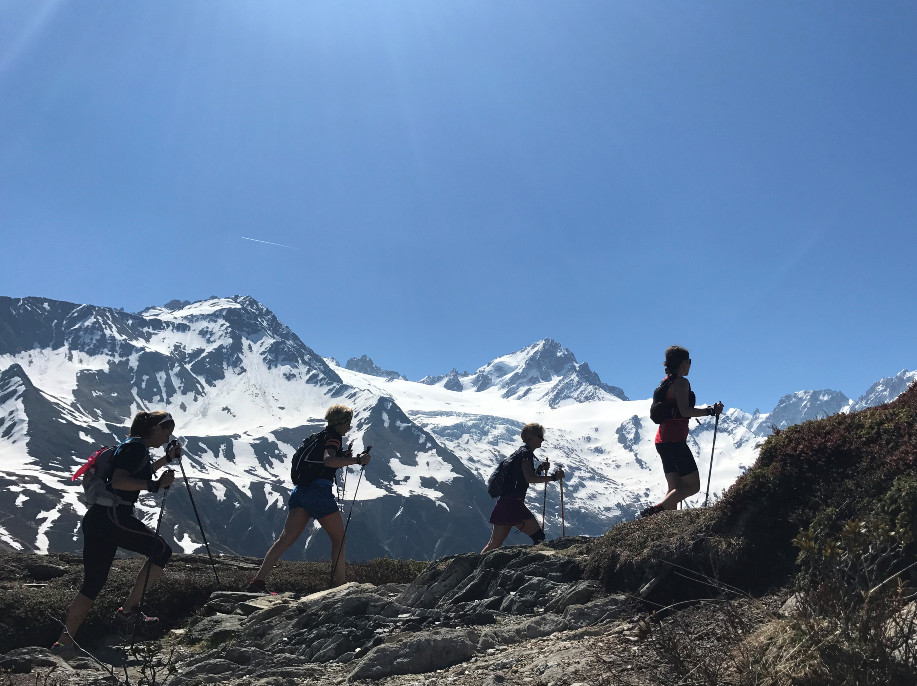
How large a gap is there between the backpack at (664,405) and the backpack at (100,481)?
742 cm

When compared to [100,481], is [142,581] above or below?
below

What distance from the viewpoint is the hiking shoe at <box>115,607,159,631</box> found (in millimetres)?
8329

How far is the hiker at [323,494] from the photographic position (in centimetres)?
998

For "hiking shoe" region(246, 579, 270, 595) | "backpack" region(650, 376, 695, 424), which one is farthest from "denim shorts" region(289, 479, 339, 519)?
"backpack" region(650, 376, 695, 424)

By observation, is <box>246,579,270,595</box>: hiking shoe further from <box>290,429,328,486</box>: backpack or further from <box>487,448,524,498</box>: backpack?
<box>487,448,524,498</box>: backpack

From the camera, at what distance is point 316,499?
394 inches

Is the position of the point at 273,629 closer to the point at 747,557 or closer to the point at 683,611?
the point at 683,611

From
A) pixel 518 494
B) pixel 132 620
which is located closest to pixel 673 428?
pixel 518 494

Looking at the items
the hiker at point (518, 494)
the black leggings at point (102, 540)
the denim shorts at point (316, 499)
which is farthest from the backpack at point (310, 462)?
the hiker at point (518, 494)

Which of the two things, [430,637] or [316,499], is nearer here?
[430,637]

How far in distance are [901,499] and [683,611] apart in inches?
80.5

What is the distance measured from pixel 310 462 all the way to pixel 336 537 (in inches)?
52.9

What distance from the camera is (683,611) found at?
227 inches

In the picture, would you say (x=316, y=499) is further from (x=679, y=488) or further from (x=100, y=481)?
(x=679, y=488)
